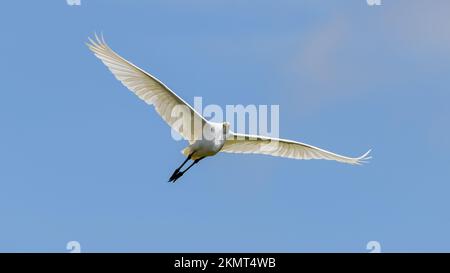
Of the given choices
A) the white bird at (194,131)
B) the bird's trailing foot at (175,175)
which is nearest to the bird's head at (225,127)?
the white bird at (194,131)

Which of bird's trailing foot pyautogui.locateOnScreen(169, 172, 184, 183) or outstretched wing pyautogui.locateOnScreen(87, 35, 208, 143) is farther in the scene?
bird's trailing foot pyautogui.locateOnScreen(169, 172, 184, 183)

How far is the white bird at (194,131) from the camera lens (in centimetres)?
3306

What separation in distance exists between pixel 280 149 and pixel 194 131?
12.4ft

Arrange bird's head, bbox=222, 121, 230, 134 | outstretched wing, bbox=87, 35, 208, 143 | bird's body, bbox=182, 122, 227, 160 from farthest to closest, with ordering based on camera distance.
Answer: bird's head, bbox=222, 121, 230, 134 → bird's body, bbox=182, 122, 227, 160 → outstretched wing, bbox=87, 35, 208, 143

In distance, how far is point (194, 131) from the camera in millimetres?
34375

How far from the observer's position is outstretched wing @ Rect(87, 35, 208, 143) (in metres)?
32.9

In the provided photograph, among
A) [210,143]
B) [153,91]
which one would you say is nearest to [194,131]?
[210,143]

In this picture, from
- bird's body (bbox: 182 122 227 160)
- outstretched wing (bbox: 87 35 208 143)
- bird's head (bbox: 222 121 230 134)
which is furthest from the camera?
bird's head (bbox: 222 121 230 134)

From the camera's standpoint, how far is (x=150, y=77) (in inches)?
1302

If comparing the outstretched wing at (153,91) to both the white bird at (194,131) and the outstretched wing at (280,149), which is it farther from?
the outstretched wing at (280,149)

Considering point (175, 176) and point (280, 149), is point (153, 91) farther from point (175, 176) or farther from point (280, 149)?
point (280, 149)

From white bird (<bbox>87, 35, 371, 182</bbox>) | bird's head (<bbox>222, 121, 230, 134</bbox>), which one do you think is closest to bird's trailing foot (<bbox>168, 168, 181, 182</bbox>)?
white bird (<bbox>87, 35, 371, 182</bbox>)

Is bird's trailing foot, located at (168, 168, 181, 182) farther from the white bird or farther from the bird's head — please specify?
the bird's head
